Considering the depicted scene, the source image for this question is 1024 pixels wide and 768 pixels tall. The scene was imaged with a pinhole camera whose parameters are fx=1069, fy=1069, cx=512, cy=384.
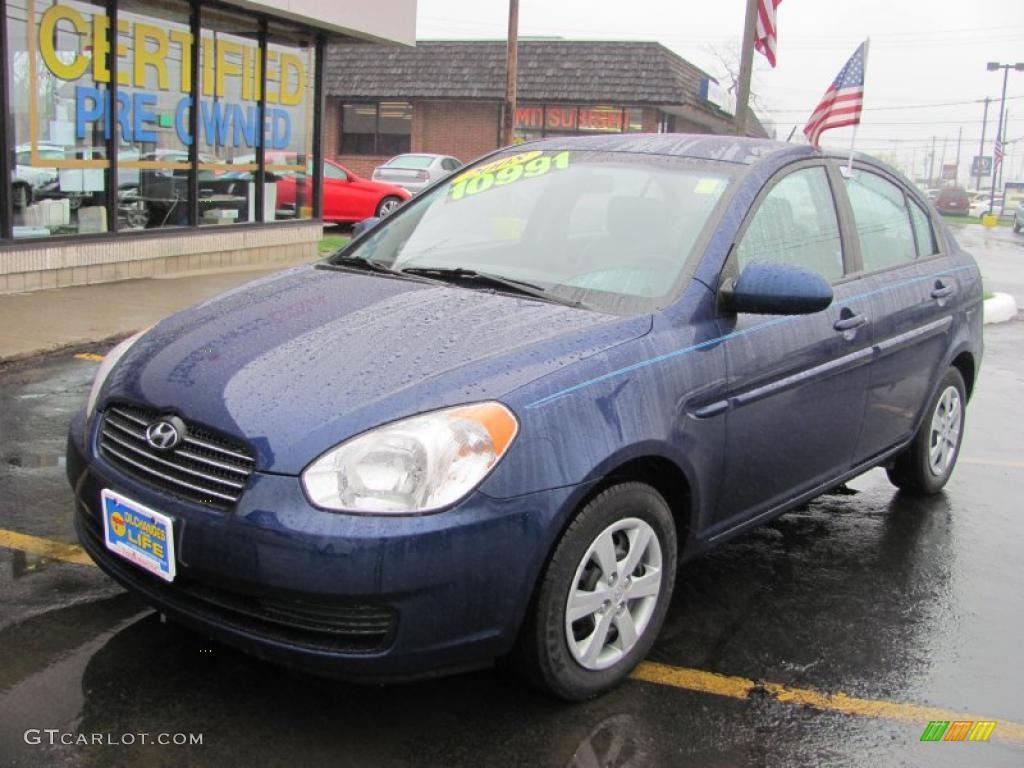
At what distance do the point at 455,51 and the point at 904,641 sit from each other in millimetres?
30529

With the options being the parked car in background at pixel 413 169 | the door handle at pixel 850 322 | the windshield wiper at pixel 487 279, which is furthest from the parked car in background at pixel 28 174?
the parked car in background at pixel 413 169

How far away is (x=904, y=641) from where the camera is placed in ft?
12.3

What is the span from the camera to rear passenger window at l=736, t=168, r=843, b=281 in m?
3.83

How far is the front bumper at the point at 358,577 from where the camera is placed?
262 cm

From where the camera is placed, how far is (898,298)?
4.52 m

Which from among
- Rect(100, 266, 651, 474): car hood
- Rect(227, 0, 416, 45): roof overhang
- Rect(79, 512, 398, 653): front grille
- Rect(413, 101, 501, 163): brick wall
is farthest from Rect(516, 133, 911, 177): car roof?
Rect(413, 101, 501, 163): brick wall

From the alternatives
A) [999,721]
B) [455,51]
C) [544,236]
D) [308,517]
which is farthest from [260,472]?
[455,51]

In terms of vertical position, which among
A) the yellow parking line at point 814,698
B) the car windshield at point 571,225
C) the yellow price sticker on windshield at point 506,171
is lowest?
the yellow parking line at point 814,698

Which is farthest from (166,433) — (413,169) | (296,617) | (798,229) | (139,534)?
(413,169)

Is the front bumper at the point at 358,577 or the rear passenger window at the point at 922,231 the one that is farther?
the rear passenger window at the point at 922,231

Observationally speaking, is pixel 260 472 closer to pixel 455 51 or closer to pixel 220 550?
pixel 220 550

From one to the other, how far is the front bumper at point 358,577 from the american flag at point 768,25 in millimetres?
12257

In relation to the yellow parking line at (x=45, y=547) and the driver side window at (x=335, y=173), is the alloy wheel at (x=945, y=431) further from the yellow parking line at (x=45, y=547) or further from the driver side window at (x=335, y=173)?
the driver side window at (x=335, y=173)

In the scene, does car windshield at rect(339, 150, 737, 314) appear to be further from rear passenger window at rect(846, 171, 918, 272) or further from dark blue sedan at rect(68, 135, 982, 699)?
rear passenger window at rect(846, 171, 918, 272)
